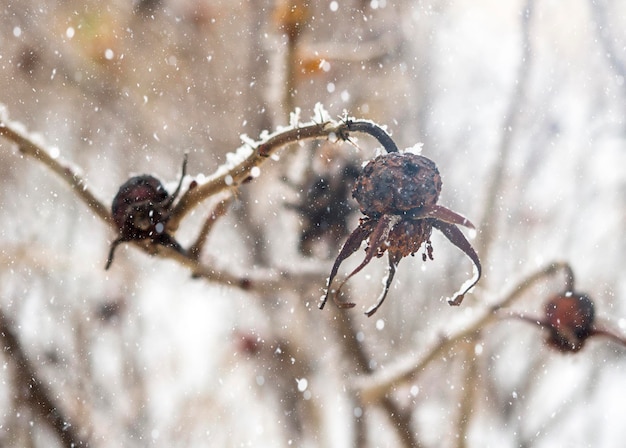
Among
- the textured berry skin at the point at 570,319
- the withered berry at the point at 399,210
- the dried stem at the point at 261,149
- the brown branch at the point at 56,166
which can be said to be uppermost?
the brown branch at the point at 56,166

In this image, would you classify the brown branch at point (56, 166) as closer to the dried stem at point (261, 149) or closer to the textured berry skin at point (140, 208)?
the textured berry skin at point (140, 208)

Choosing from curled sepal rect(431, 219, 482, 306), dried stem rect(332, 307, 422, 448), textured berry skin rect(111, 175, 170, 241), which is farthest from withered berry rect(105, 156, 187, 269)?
dried stem rect(332, 307, 422, 448)

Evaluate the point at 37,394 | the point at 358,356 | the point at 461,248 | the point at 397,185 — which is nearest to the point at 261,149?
the point at 397,185

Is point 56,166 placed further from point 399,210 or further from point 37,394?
point 37,394

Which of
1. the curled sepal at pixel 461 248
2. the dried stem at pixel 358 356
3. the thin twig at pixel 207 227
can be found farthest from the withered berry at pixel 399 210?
the dried stem at pixel 358 356

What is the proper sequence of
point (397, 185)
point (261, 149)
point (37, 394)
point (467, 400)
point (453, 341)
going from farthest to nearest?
point (37, 394) < point (467, 400) < point (453, 341) < point (261, 149) < point (397, 185)

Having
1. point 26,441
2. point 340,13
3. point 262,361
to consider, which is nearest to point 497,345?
point 262,361

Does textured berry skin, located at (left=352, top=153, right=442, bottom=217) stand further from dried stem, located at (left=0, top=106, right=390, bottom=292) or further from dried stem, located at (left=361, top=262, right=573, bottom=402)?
dried stem, located at (left=361, top=262, right=573, bottom=402)

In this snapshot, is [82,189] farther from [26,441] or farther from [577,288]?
[26,441]
